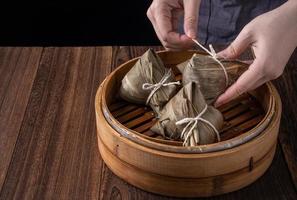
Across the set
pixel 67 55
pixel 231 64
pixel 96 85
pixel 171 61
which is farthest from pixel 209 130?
pixel 67 55

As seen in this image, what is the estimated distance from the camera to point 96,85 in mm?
1548

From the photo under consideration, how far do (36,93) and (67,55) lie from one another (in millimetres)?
229

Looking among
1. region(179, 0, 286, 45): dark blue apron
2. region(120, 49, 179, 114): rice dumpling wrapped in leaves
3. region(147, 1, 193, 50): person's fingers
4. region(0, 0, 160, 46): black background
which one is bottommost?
region(0, 0, 160, 46): black background

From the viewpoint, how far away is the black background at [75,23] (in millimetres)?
2641

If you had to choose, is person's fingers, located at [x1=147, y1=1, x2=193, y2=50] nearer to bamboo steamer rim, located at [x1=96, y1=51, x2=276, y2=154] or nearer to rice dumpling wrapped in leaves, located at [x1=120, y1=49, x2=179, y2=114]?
rice dumpling wrapped in leaves, located at [x1=120, y1=49, x2=179, y2=114]

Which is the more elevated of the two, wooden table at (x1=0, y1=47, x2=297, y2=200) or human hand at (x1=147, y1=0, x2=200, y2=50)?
human hand at (x1=147, y1=0, x2=200, y2=50)

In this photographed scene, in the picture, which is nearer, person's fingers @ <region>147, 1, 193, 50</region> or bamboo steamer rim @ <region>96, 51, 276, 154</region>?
bamboo steamer rim @ <region>96, 51, 276, 154</region>

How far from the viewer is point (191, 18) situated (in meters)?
1.40

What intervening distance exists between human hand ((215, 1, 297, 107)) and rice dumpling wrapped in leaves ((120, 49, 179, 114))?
0.46 feet

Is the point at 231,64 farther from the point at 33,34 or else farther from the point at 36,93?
the point at 33,34

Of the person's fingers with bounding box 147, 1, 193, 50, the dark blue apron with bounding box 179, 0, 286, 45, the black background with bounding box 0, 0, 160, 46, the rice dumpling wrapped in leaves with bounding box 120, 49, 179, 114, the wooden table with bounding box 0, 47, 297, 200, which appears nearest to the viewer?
the wooden table with bounding box 0, 47, 297, 200

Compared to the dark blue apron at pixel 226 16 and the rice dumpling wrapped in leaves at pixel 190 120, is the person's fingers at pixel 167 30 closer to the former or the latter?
the rice dumpling wrapped in leaves at pixel 190 120

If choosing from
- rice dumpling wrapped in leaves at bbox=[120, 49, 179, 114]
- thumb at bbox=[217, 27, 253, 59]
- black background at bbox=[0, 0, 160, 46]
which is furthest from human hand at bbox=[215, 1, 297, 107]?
black background at bbox=[0, 0, 160, 46]

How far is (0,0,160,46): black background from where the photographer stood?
2.64 metres
